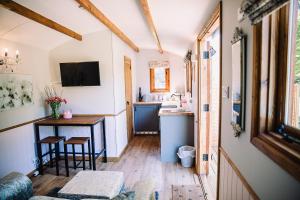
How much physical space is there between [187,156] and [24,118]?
282 cm

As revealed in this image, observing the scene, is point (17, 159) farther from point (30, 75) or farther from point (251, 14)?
point (251, 14)

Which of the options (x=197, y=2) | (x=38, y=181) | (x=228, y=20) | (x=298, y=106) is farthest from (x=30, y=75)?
(x=298, y=106)

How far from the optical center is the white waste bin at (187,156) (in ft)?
10.6

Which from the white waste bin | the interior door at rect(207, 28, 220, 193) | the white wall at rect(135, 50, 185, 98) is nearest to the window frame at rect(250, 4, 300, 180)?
the interior door at rect(207, 28, 220, 193)

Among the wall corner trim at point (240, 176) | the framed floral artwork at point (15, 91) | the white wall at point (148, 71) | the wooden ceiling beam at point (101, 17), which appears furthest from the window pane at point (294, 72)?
the white wall at point (148, 71)

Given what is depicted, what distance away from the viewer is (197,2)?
6.00 ft

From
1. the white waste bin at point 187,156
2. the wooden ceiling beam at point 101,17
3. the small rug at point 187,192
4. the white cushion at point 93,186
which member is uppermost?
the wooden ceiling beam at point 101,17

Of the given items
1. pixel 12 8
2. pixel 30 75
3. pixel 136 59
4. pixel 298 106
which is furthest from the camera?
pixel 136 59

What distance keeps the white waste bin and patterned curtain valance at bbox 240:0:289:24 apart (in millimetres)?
2591

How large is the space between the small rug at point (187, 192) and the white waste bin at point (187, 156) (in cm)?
61

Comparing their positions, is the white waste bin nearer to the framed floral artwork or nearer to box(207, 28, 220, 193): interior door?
box(207, 28, 220, 193): interior door

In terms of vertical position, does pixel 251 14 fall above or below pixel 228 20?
below

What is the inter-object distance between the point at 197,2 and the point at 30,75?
2905mm

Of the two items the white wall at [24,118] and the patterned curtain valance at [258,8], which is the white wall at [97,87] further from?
the patterned curtain valance at [258,8]
